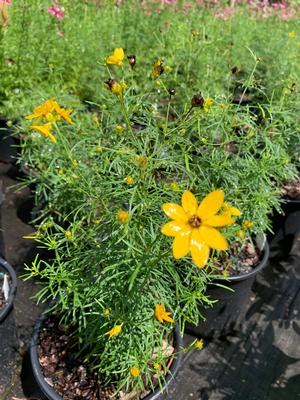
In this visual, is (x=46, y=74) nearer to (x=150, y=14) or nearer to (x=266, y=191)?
(x=150, y=14)

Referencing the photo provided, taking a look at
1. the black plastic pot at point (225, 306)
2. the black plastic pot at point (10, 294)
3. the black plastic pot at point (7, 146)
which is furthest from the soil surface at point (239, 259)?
the black plastic pot at point (7, 146)

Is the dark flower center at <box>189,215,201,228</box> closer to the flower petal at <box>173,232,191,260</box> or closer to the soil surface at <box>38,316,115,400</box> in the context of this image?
the flower petal at <box>173,232,191,260</box>

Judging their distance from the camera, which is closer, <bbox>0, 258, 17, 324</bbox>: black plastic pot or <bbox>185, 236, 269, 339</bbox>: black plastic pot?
<bbox>0, 258, 17, 324</bbox>: black plastic pot

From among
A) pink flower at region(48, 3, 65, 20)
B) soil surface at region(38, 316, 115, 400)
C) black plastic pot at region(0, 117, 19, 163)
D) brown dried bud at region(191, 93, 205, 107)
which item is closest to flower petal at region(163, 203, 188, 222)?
brown dried bud at region(191, 93, 205, 107)

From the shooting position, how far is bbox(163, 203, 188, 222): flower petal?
1.04 meters

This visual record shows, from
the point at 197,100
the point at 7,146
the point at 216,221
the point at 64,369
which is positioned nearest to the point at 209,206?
the point at 216,221

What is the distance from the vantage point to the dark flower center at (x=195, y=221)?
1027mm

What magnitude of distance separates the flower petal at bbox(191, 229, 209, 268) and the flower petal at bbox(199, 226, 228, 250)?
0.01 m

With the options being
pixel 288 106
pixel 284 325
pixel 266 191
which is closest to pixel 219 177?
pixel 266 191

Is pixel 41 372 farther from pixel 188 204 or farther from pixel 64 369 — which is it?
pixel 188 204

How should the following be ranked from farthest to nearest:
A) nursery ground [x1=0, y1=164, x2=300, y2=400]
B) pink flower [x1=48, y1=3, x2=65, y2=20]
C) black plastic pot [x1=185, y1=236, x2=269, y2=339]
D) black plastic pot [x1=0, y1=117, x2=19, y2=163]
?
pink flower [x1=48, y1=3, x2=65, y2=20] → black plastic pot [x1=0, y1=117, x2=19, y2=163] → black plastic pot [x1=185, y1=236, x2=269, y2=339] → nursery ground [x1=0, y1=164, x2=300, y2=400]

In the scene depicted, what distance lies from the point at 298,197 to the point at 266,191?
937mm

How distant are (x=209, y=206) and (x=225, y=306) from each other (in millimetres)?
1215

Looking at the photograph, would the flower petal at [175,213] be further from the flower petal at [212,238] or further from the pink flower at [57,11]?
the pink flower at [57,11]
